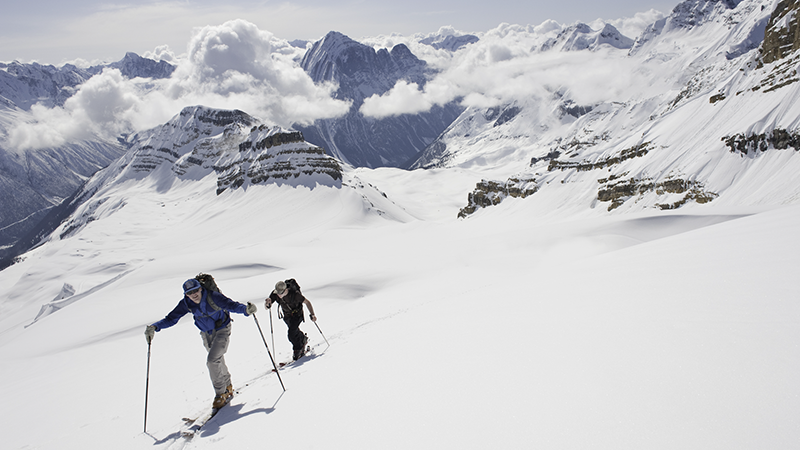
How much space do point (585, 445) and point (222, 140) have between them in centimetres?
17638

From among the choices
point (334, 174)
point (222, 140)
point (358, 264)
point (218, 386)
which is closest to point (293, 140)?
point (334, 174)

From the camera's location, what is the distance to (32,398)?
34.5ft

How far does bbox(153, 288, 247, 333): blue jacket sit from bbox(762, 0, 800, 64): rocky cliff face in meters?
94.9

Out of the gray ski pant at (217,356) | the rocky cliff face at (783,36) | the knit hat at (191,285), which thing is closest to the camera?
the knit hat at (191,285)

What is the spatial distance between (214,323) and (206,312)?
0.89 feet

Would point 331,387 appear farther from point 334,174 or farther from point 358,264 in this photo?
point 334,174

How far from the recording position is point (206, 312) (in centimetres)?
693

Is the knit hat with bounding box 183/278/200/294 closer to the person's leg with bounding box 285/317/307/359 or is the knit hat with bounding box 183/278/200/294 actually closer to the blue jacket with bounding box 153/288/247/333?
the blue jacket with bounding box 153/288/247/333

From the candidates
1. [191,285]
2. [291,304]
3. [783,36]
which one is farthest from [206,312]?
[783,36]

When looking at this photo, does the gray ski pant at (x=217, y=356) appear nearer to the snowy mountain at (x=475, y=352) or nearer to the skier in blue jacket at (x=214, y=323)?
the skier in blue jacket at (x=214, y=323)

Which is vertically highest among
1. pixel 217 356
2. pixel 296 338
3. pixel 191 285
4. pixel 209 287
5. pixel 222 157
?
pixel 222 157

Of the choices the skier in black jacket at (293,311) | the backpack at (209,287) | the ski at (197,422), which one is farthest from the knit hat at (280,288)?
the ski at (197,422)

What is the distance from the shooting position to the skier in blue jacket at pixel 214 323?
6.89 meters

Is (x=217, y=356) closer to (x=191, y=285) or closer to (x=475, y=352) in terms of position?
(x=191, y=285)
